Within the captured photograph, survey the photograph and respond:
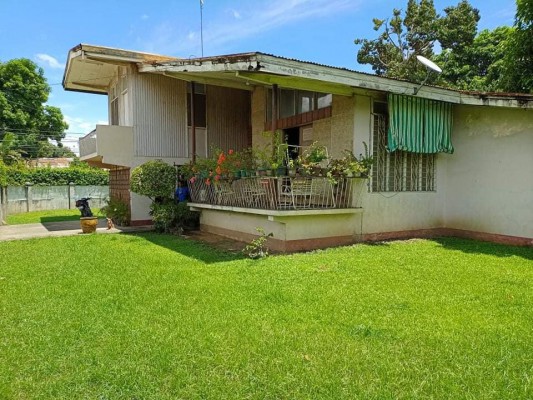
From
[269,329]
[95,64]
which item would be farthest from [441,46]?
[269,329]

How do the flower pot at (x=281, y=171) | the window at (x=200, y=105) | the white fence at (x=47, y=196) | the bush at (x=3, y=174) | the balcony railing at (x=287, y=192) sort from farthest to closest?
1. the white fence at (x=47, y=196)
2. the bush at (x=3, y=174)
3. the window at (x=200, y=105)
4. the balcony railing at (x=287, y=192)
5. the flower pot at (x=281, y=171)

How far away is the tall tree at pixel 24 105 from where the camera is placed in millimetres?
35031

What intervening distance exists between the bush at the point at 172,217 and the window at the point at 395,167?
6.02 meters

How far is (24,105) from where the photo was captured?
3644 centimetres

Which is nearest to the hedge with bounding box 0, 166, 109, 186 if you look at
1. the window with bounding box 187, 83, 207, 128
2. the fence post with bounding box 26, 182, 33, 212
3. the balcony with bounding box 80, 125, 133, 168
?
the fence post with bounding box 26, 182, 33, 212

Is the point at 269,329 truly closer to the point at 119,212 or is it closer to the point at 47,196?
the point at 119,212

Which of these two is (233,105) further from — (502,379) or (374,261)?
(502,379)

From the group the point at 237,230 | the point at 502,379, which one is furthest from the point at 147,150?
the point at 502,379

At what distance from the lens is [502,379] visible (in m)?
3.20

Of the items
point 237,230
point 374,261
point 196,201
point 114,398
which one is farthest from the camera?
point 196,201

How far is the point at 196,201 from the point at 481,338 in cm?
961

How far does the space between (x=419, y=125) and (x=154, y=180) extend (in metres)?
7.99

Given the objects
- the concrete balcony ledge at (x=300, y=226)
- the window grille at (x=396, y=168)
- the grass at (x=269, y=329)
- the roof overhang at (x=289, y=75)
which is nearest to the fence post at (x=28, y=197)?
the roof overhang at (x=289, y=75)

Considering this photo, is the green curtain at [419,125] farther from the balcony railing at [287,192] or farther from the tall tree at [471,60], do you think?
the tall tree at [471,60]
